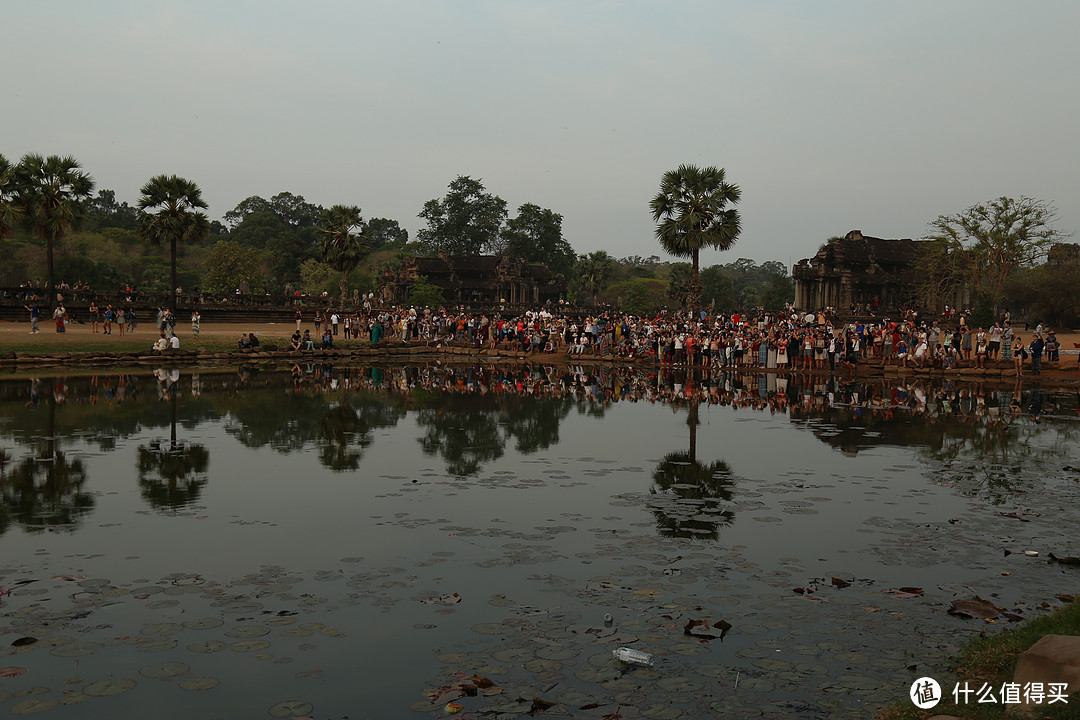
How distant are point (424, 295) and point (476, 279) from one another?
1075 cm

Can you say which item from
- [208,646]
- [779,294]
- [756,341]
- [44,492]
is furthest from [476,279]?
[208,646]

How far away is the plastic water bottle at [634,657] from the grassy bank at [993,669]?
1.56 m

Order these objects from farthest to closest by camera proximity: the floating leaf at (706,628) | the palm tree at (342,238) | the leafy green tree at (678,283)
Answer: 1. the leafy green tree at (678,283)
2. the palm tree at (342,238)
3. the floating leaf at (706,628)

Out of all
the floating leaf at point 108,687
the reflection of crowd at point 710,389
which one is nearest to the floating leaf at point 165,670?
the floating leaf at point 108,687

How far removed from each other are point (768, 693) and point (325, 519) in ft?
20.3

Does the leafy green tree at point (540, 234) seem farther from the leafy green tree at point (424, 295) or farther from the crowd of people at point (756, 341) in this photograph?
the crowd of people at point (756, 341)

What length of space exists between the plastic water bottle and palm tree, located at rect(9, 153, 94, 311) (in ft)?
163

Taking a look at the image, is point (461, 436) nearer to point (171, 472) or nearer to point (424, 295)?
point (171, 472)

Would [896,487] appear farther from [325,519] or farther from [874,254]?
[874,254]

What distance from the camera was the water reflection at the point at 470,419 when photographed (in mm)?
12258

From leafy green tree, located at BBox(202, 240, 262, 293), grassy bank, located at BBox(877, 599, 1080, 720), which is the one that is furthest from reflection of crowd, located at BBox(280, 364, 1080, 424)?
leafy green tree, located at BBox(202, 240, 262, 293)

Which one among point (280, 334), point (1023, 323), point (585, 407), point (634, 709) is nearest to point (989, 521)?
point (634, 709)

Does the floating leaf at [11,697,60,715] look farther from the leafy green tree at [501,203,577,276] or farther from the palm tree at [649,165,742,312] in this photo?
the leafy green tree at [501,203,577,276]

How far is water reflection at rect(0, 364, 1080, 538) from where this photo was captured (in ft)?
40.2
